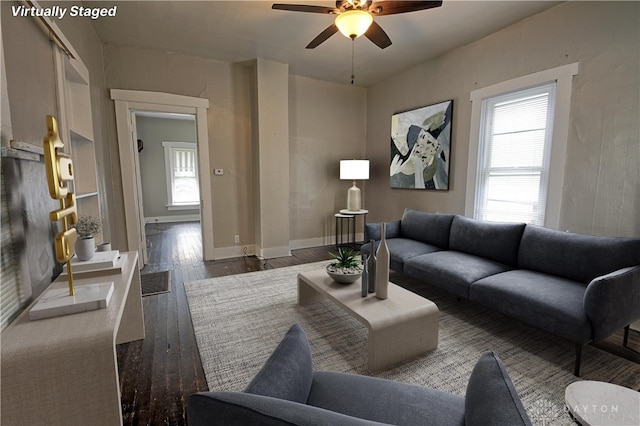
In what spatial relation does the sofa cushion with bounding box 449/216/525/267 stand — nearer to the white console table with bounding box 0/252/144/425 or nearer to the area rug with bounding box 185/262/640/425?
the area rug with bounding box 185/262/640/425

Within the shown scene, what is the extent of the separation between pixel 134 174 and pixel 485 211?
439cm

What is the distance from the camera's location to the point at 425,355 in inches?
78.9

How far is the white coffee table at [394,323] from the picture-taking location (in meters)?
1.81

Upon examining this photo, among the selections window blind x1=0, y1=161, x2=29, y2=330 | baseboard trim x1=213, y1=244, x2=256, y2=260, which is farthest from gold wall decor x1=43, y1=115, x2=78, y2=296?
baseboard trim x1=213, y1=244, x2=256, y2=260

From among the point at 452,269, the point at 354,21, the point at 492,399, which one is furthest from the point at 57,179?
the point at 452,269

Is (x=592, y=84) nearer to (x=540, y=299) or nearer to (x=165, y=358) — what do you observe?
(x=540, y=299)

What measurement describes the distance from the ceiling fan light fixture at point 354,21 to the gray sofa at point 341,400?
2171mm

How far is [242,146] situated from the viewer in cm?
443

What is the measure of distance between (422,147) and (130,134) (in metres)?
3.86

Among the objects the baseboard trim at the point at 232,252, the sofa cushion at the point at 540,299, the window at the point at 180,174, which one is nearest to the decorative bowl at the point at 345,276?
the sofa cushion at the point at 540,299

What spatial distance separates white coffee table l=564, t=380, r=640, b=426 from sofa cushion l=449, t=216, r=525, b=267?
5.80 ft

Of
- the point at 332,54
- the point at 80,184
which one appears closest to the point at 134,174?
the point at 80,184

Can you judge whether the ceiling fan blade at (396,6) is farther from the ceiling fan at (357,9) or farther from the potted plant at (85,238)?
the potted plant at (85,238)

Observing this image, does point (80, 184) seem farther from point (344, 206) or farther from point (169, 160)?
point (169, 160)
